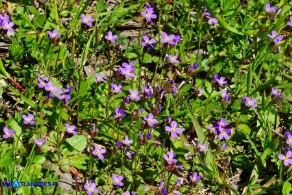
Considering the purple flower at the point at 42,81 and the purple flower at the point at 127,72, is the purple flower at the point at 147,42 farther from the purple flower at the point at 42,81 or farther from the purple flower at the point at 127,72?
the purple flower at the point at 42,81

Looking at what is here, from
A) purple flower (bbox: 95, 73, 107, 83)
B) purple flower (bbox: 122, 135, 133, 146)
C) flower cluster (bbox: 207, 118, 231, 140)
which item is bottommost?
flower cluster (bbox: 207, 118, 231, 140)

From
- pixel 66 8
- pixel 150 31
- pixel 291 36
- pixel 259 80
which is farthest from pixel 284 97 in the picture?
pixel 66 8

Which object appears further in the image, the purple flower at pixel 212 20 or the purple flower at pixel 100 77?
the purple flower at pixel 212 20

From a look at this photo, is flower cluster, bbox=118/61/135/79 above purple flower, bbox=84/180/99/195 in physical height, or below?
above

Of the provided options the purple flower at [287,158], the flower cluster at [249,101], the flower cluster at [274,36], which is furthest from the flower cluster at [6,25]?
the purple flower at [287,158]

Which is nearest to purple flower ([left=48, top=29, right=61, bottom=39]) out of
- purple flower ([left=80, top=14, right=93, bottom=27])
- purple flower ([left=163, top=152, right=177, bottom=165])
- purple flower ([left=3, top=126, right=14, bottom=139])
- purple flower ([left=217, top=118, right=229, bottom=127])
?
purple flower ([left=80, top=14, right=93, bottom=27])

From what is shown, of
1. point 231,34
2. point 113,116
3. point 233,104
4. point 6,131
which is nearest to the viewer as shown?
point 6,131

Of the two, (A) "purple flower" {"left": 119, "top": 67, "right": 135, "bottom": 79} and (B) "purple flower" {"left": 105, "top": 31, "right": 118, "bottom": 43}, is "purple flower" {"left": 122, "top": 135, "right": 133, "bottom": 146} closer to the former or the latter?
(A) "purple flower" {"left": 119, "top": 67, "right": 135, "bottom": 79}

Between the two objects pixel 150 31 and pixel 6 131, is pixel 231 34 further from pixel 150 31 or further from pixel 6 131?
pixel 6 131

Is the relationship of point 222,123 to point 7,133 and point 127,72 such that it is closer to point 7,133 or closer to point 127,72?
point 127,72
